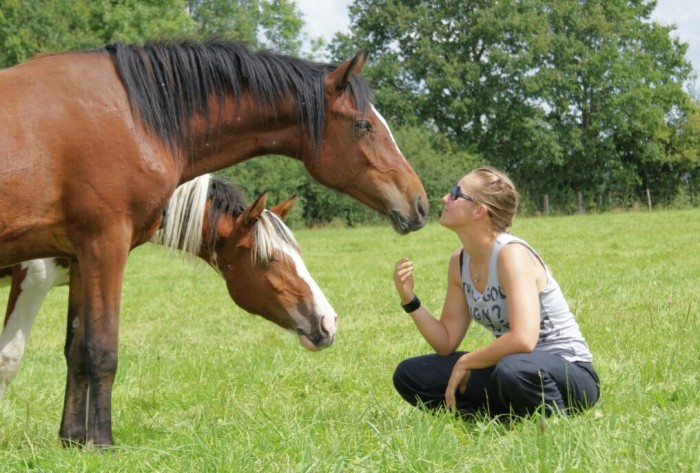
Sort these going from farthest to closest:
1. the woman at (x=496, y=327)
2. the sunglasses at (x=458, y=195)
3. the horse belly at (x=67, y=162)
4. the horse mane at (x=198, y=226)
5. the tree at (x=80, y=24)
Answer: the tree at (x=80, y=24) < the horse mane at (x=198, y=226) < the sunglasses at (x=458, y=195) < the woman at (x=496, y=327) < the horse belly at (x=67, y=162)

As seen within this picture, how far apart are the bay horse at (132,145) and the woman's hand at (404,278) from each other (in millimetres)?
327

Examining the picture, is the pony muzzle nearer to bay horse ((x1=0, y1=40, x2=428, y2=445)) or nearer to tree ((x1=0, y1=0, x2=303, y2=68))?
bay horse ((x1=0, y1=40, x2=428, y2=445))

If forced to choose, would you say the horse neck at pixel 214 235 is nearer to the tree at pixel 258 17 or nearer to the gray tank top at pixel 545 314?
the gray tank top at pixel 545 314

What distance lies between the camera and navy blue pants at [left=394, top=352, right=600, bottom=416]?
140 inches

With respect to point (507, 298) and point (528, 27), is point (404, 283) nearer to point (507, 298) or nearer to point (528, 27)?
point (507, 298)

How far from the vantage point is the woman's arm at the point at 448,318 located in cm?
410

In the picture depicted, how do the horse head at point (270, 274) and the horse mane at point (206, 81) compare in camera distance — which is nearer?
the horse mane at point (206, 81)

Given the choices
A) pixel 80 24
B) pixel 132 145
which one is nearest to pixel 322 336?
pixel 132 145

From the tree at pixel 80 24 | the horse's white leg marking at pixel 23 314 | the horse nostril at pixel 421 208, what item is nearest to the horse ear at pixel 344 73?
the horse nostril at pixel 421 208

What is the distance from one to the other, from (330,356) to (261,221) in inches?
58.4

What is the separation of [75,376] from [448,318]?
76.6 inches

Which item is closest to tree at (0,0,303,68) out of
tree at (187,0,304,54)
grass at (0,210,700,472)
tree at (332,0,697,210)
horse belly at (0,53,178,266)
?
tree at (187,0,304,54)

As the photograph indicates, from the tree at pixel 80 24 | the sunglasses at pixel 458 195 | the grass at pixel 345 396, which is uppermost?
the tree at pixel 80 24

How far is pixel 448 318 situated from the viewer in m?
4.18
